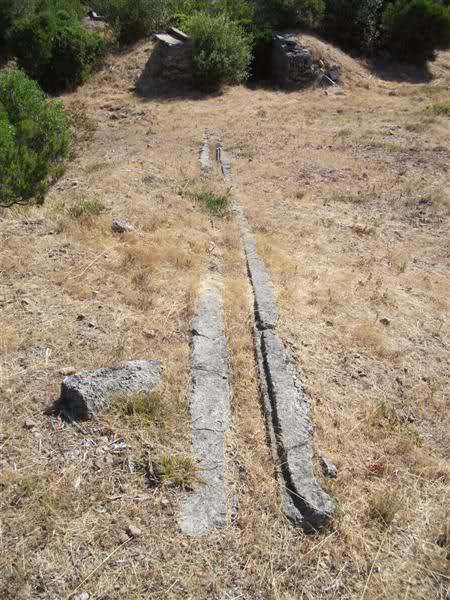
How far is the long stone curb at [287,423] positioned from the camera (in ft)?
8.06

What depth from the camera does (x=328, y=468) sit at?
107 inches

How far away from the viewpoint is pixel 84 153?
360 inches

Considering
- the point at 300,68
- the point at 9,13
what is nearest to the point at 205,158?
the point at 300,68

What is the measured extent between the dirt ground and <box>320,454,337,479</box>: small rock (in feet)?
0.14

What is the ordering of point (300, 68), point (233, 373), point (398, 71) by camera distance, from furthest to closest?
point (398, 71)
point (300, 68)
point (233, 373)

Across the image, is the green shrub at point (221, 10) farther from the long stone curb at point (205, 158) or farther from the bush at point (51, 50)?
the long stone curb at point (205, 158)

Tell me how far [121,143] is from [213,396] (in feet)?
25.3

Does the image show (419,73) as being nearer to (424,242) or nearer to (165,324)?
(424,242)

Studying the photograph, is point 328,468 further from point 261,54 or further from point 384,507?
point 261,54

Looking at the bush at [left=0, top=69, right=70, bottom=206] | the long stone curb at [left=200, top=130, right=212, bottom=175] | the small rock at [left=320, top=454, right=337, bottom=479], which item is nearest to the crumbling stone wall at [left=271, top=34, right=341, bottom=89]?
the long stone curb at [left=200, top=130, right=212, bottom=175]

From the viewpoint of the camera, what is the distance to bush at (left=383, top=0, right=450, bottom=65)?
16547 mm

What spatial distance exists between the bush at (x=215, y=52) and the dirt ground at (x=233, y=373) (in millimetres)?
7018

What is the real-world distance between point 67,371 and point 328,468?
1.63 m

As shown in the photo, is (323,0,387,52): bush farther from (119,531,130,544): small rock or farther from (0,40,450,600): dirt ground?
(119,531,130,544): small rock
